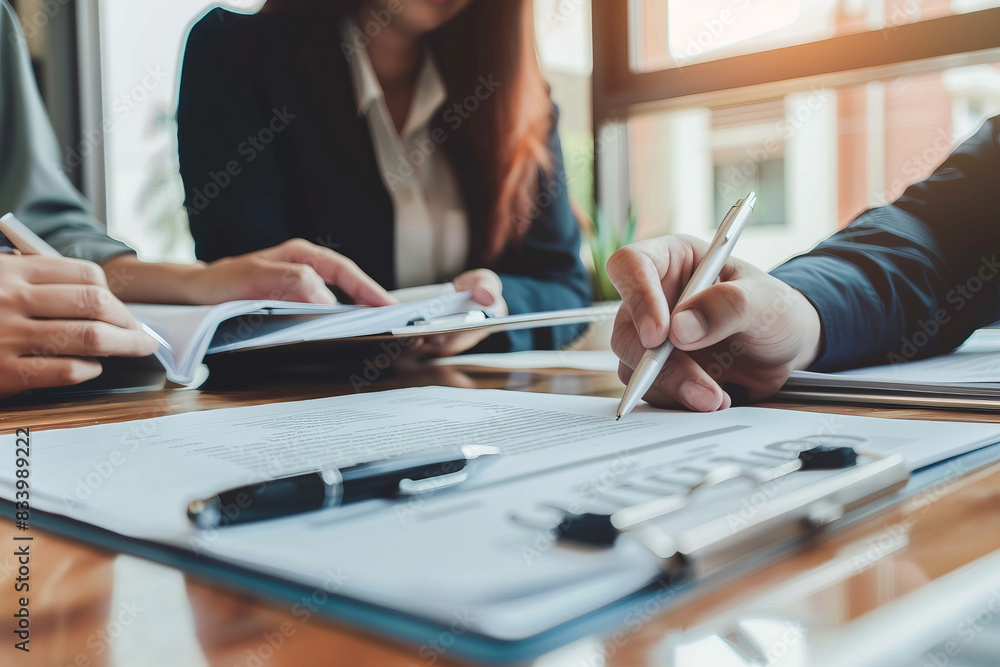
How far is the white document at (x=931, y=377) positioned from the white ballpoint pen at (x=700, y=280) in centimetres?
11

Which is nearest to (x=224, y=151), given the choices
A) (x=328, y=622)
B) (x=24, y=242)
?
(x=24, y=242)

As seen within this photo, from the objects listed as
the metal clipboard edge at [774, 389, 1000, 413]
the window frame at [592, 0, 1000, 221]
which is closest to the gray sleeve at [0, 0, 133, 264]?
the metal clipboard edge at [774, 389, 1000, 413]

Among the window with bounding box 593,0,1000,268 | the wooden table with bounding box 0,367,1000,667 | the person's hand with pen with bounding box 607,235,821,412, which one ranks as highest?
the window with bounding box 593,0,1000,268

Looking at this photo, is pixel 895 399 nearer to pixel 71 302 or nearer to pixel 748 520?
pixel 748 520

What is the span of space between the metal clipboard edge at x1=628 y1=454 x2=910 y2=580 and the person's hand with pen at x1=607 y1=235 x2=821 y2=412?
181 millimetres

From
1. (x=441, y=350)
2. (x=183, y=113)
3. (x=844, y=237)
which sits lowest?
(x=441, y=350)

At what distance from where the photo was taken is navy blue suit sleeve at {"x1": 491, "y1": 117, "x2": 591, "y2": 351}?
1010 millimetres

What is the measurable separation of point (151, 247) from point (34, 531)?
2.53m

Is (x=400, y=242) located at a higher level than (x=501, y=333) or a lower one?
higher

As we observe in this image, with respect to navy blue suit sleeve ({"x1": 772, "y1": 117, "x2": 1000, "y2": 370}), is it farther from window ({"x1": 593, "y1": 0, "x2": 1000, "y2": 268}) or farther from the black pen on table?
the black pen on table

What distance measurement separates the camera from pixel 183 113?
3.95ft

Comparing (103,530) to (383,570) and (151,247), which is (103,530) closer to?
(383,570)

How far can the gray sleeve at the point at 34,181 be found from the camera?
857mm

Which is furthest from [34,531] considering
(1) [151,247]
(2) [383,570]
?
(1) [151,247]
